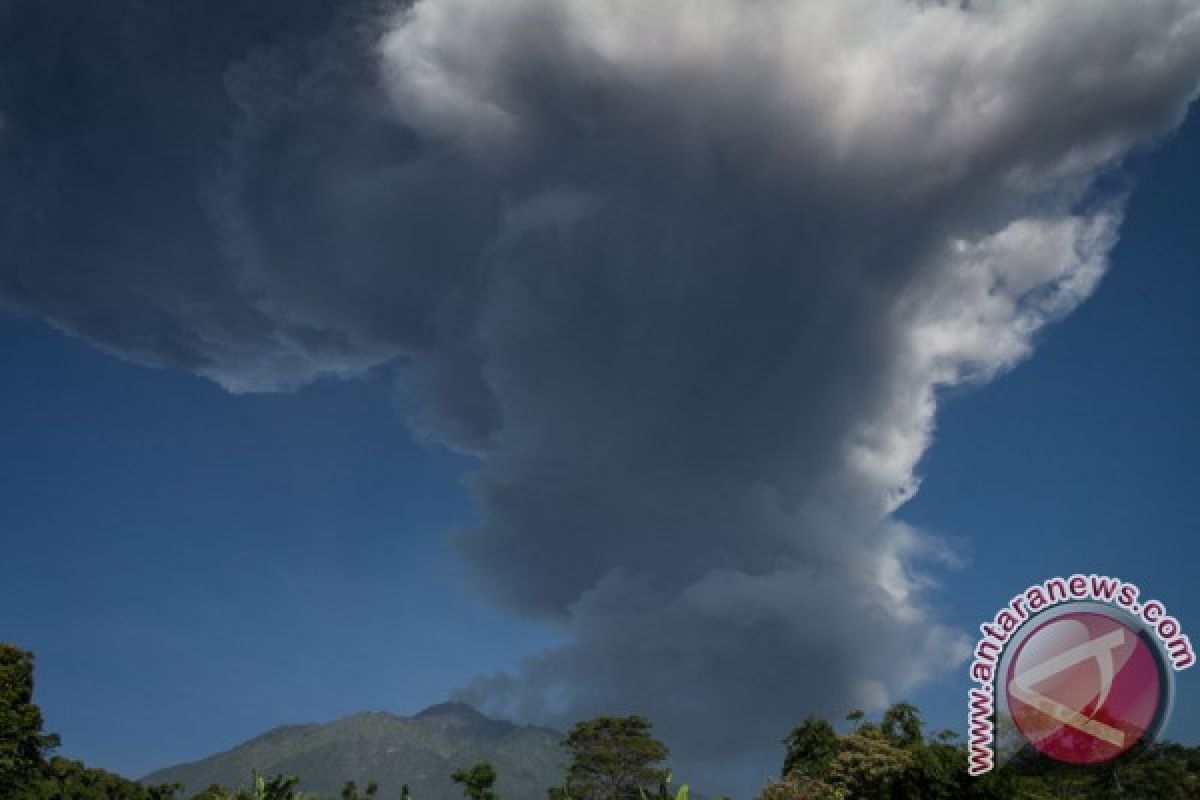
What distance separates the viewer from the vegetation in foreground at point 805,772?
4450cm

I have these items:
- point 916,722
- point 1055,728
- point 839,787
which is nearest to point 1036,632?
point 1055,728

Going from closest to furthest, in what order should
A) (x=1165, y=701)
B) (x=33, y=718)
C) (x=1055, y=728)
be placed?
(x=1165, y=701) → (x=1055, y=728) → (x=33, y=718)

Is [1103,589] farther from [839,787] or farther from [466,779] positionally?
[466,779]

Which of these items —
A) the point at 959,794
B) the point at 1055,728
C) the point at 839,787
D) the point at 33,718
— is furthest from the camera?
the point at 33,718

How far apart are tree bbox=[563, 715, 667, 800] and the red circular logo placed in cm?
7146

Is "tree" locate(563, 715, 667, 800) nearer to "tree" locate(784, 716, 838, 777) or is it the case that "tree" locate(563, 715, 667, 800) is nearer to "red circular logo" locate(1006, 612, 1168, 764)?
"tree" locate(784, 716, 838, 777)

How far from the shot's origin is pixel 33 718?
66812mm

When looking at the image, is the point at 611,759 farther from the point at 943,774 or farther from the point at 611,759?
the point at 943,774

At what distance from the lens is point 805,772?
75.1 m

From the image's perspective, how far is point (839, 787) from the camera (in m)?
55.8

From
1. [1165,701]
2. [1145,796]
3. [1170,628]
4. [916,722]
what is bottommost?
[1165,701]

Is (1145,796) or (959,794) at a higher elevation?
(1145,796)

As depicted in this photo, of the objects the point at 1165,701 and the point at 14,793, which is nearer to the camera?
the point at 1165,701

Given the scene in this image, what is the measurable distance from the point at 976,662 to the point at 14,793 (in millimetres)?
69538
